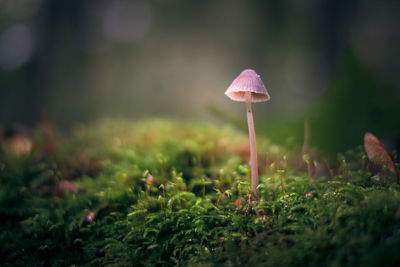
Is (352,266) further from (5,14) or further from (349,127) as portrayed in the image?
(5,14)

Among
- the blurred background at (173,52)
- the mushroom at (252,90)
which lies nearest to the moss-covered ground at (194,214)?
the mushroom at (252,90)

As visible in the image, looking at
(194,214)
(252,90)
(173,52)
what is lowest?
(194,214)

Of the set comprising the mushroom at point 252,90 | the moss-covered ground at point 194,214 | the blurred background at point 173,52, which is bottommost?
the moss-covered ground at point 194,214

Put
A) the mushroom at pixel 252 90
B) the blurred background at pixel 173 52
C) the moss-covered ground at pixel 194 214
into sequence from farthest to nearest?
the blurred background at pixel 173 52 < the mushroom at pixel 252 90 < the moss-covered ground at pixel 194 214

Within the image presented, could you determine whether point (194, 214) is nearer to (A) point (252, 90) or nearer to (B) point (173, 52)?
(A) point (252, 90)

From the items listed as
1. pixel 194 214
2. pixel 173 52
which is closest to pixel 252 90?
pixel 194 214

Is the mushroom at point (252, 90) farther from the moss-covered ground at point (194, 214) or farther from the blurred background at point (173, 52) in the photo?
the blurred background at point (173, 52)

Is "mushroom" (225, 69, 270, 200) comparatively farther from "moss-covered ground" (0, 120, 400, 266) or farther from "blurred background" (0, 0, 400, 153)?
"blurred background" (0, 0, 400, 153)
